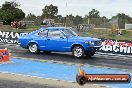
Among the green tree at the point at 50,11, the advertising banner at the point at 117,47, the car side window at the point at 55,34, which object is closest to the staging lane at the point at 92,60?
the car side window at the point at 55,34

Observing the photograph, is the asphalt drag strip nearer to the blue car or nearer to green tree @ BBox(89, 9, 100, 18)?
the blue car

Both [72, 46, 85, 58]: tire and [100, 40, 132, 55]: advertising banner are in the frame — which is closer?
[72, 46, 85, 58]: tire

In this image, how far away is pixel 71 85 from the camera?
1005cm

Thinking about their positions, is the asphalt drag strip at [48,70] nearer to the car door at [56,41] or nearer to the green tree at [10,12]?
the car door at [56,41]

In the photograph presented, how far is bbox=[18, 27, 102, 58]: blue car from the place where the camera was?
57.3ft

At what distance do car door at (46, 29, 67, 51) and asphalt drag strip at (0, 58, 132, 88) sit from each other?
255 centimetres

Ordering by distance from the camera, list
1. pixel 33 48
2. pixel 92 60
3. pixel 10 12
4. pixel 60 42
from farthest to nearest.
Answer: pixel 10 12, pixel 33 48, pixel 60 42, pixel 92 60

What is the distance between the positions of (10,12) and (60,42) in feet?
171

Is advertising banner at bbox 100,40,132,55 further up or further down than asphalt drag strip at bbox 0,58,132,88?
further up

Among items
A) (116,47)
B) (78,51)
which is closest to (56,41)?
(78,51)

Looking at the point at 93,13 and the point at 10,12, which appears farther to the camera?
the point at 93,13

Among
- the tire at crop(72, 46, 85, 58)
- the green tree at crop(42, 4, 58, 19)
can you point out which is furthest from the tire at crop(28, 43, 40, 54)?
the green tree at crop(42, 4, 58, 19)

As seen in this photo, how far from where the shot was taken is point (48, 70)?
1327 centimetres

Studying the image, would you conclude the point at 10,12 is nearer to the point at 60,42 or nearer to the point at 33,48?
the point at 33,48
